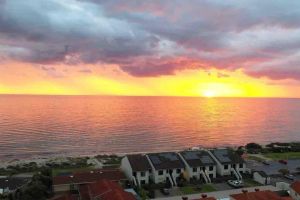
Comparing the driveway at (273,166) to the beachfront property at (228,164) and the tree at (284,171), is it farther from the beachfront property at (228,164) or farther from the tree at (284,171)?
the beachfront property at (228,164)

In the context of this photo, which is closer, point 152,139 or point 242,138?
point 152,139

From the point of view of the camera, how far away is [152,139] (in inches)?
4820

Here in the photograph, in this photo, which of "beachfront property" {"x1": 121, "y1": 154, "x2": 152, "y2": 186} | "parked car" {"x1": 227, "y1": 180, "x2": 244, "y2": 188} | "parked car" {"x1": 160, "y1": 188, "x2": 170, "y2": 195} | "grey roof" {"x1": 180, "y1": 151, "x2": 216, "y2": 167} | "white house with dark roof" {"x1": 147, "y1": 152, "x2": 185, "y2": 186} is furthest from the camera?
"grey roof" {"x1": 180, "y1": 151, "x2": 216, "y2": 167}

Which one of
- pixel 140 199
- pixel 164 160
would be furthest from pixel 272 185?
pixel 140 199

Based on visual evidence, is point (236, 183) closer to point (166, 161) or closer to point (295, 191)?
point (295, 191)

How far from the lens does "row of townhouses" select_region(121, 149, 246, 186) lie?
→ 181 ft

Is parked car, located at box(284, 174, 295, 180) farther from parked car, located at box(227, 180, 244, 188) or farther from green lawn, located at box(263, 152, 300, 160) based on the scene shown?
green lawn, located at box(263, 152, 300, 160)

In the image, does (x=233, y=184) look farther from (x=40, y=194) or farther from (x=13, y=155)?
(x=13, y=155)

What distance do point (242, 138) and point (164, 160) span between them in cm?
8376

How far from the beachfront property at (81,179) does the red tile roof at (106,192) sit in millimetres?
3862

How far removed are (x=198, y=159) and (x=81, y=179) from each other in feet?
69.1

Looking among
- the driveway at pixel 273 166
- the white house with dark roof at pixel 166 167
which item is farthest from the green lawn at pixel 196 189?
the driveway at pixel 273 166

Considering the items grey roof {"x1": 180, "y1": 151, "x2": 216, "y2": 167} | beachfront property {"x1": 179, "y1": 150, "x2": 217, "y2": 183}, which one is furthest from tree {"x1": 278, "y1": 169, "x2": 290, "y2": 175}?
grey roof {"x1": 180, "y1": 151, "x2": 216, "y2": 167}

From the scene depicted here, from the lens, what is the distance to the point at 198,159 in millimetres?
59531
